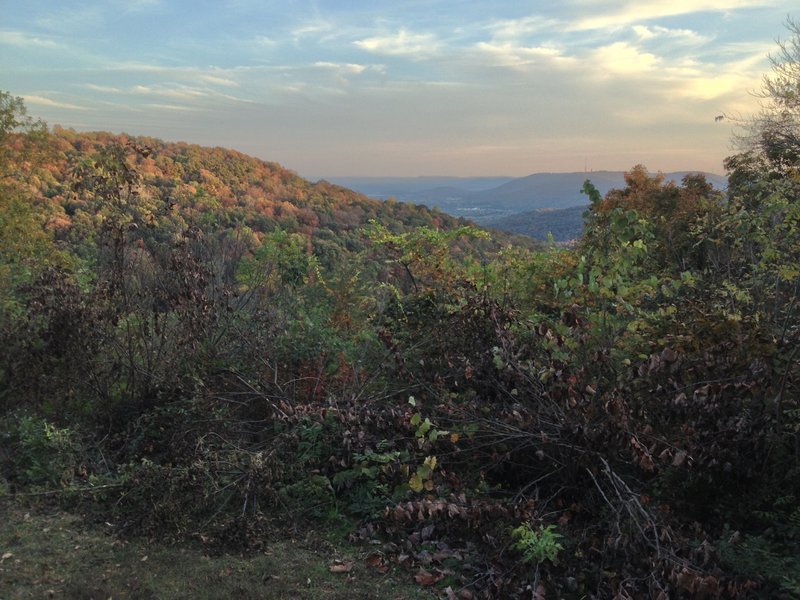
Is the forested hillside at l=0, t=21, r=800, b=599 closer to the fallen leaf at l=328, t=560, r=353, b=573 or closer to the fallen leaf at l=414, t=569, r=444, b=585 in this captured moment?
the fallen leaf at l=414, t=569, r=444, b=585

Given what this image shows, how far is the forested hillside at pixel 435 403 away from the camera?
348 centimetres

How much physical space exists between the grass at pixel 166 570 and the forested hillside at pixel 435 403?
0.15 metres

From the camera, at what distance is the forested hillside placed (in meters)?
3.48

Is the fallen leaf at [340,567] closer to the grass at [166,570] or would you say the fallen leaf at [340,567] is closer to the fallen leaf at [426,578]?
the grass at [166,570]

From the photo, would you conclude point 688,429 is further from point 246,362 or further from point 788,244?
point 246,362

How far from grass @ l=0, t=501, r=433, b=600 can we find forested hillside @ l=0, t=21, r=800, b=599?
15 cm

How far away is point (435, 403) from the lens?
195 inches

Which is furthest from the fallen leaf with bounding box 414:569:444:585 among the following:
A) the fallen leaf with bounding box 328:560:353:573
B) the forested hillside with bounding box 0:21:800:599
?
the fallen leaf with bounding box 328:560:353:573

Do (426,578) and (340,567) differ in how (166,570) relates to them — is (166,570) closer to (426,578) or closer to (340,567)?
(340,567)

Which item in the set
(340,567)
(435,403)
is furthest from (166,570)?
(435,403)

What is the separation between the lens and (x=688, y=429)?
3.72 meters

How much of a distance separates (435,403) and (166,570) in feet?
7.92

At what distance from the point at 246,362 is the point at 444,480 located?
2.68 m

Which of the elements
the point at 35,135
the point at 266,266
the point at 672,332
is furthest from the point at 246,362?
the point at 35,135
